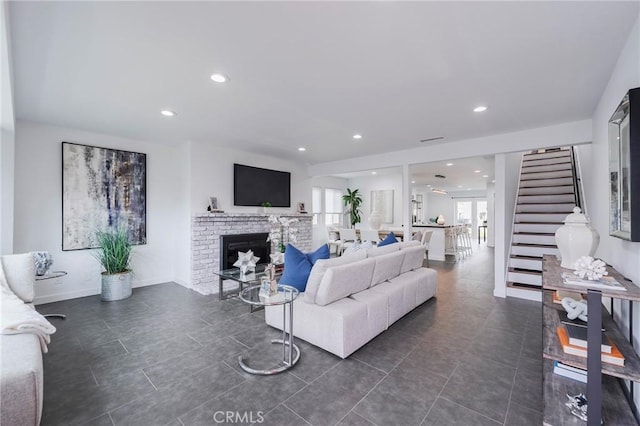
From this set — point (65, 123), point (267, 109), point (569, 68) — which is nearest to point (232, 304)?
point (267, 109)

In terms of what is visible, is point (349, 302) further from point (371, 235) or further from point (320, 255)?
point (371, 235)

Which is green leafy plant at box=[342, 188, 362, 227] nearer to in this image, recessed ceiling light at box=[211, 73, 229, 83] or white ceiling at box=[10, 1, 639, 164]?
white ceiling at box=[10, 1, 639, 164]

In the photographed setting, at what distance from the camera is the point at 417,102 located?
311 centimetres

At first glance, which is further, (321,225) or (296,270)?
(321,225)

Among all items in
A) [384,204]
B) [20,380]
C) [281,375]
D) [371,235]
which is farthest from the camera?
[384,204]

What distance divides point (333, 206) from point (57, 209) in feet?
23.9

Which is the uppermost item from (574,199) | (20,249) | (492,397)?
(574,199)

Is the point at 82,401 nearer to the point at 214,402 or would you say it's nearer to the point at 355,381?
the point at 214,402

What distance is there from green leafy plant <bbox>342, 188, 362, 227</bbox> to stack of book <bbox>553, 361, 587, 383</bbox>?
797cm

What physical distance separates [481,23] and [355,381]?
109 inches

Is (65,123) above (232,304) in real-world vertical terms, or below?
above

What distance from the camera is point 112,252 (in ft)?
13.9

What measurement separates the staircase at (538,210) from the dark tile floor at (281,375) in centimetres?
120

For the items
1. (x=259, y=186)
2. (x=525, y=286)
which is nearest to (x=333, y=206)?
(x=259, y=186)
